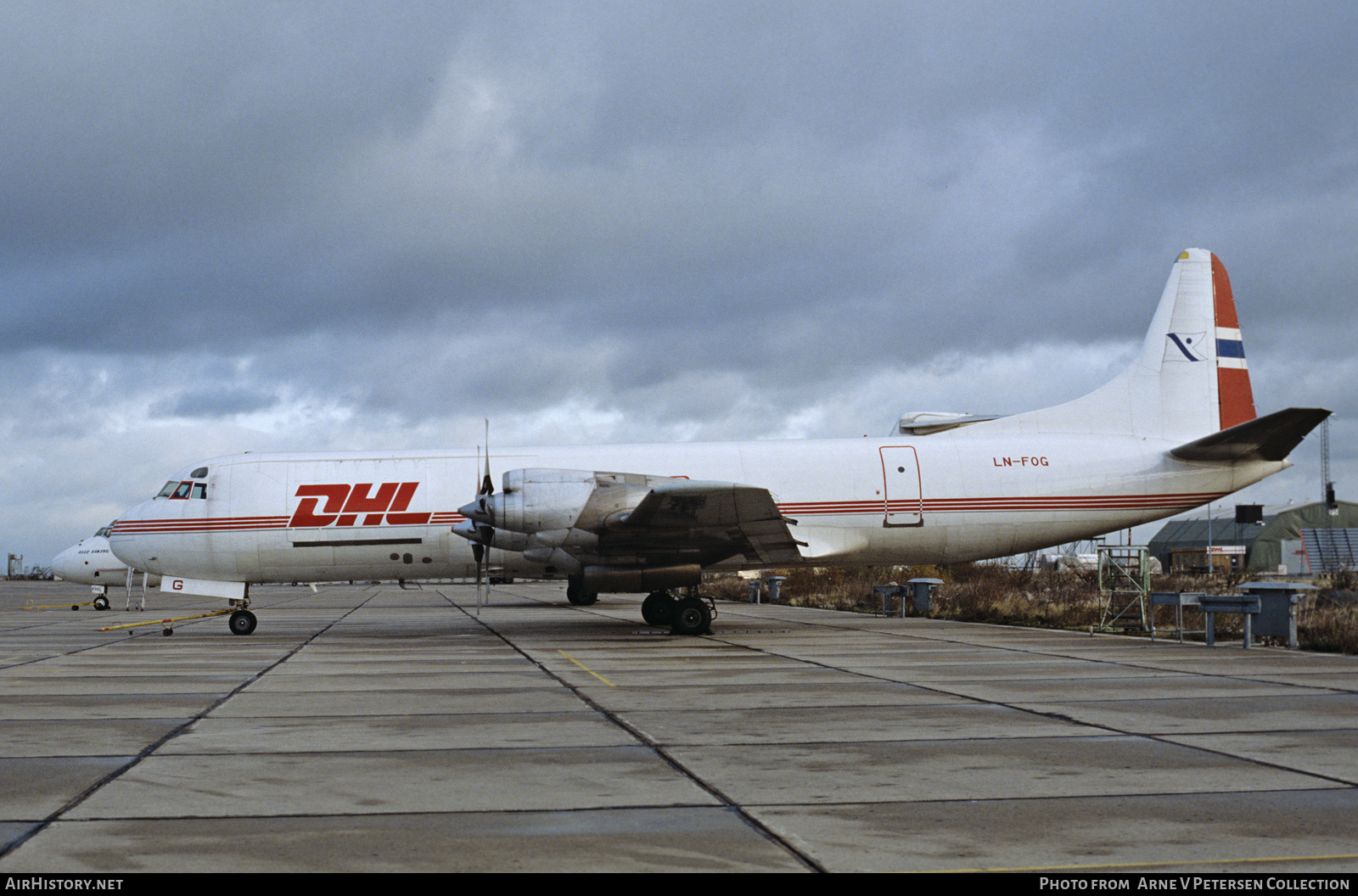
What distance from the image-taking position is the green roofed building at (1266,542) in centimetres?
7056

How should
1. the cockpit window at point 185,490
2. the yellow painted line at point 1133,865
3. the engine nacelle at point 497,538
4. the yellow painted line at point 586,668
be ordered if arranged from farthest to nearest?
1. the cockpit window at point 185,490
2. the engine nacelle at point 497,538
3. the yellow painted line at point 586,668
4. the yellow painted line at point 1133,865

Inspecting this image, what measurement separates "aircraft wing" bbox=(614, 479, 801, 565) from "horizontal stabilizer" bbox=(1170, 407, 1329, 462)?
8368 mm

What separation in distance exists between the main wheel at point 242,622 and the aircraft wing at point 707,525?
26.4 ft

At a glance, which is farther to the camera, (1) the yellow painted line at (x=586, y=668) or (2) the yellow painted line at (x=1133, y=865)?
(1) the yellow painted line at (x=586, y=668)

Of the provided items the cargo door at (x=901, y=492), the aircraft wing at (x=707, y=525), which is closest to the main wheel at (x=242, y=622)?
the aircraft wing at (x=707, y=525)

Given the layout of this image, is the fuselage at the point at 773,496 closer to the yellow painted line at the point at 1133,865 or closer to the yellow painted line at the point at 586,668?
the yellow painted line at the point at 586,668

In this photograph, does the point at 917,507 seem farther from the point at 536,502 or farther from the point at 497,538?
the point at 497,538

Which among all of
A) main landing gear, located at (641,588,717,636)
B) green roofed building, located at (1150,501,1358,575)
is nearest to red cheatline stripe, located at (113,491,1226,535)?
main landing gear, located at (641,588,717,636)

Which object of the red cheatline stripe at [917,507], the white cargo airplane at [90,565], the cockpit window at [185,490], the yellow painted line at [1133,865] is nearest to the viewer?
the yellow painted line at [1133,865]

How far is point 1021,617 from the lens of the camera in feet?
82.0

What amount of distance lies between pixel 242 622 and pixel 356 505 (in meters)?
3.60

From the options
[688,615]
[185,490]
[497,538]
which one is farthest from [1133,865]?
[185,490]

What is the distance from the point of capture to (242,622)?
2208 centimetres
